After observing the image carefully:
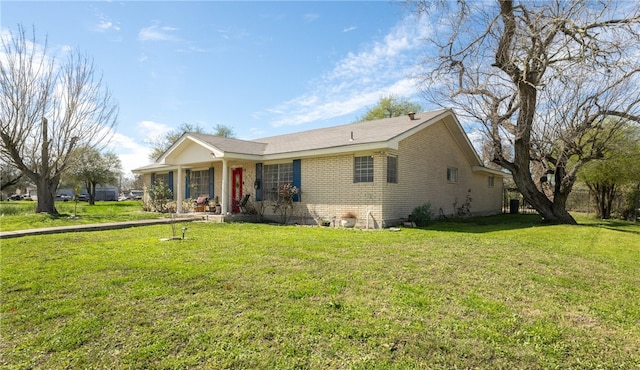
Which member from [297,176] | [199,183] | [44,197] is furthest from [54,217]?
[297,176]

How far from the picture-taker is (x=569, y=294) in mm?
4191

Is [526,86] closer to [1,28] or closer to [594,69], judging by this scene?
[594,69]

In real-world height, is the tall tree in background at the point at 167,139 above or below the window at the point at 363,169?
above

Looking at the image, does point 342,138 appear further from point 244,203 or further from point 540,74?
point 540,74

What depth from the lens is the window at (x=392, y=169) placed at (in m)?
10.9

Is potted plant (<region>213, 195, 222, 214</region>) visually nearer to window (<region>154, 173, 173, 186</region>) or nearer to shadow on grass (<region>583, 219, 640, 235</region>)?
window (<region>154, 173, 173, 186</region>)

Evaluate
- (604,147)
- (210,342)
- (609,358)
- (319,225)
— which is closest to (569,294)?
(609,358)

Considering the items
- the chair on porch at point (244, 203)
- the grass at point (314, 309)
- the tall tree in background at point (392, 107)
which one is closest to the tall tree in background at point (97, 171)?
the chair on porch at point (244, 203)

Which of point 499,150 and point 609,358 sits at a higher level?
point 499,150

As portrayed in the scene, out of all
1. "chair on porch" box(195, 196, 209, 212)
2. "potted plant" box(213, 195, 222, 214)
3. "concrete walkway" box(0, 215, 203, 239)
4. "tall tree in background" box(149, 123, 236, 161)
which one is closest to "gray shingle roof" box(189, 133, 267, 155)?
"potted plant" box(213, 195, 222, 214)

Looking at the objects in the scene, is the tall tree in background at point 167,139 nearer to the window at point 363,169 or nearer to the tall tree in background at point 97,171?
the tall tree in background at point 97,171

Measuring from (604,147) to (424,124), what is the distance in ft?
23.0

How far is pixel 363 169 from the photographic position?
436 inches

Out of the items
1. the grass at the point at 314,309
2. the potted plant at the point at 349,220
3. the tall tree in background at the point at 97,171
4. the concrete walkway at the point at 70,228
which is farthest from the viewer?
the tall tree in background at the point at 97,171
